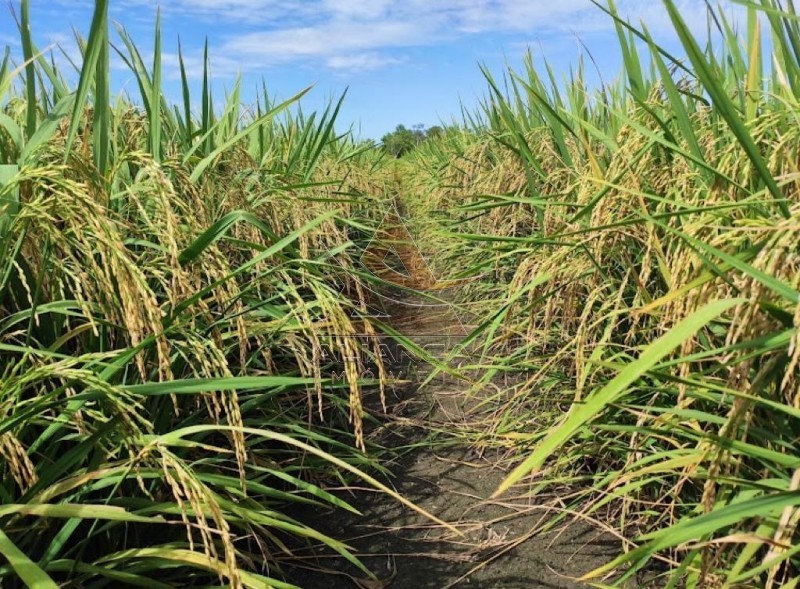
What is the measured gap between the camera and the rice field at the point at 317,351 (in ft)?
3.18

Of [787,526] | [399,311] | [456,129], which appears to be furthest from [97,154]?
[456,129]

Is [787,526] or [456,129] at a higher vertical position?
[456,129]

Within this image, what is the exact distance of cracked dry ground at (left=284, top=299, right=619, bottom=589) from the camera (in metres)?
1.57

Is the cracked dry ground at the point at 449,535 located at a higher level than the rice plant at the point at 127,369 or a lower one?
lower

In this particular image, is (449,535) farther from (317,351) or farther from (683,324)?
(683,324)

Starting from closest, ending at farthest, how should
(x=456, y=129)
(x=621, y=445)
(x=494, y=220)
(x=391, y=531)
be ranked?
(x=621, y=445) < (x=391, y=531) < (x=494, y=220) < (x=456, y=129)

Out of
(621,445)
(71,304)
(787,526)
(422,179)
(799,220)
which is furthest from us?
(422,179)

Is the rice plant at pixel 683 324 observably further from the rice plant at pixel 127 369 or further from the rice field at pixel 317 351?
the rice plant at pixel 127 369

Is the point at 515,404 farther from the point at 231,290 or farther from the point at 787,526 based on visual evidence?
the point at 787,526

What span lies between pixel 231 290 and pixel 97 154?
1.51 ft

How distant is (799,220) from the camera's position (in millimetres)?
810

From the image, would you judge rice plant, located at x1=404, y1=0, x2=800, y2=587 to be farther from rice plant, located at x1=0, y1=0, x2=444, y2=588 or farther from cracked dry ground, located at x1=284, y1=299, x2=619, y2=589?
rice plant, located at x1=0, y1=0, x2=444, y2=588

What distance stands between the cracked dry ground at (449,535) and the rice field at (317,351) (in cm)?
6

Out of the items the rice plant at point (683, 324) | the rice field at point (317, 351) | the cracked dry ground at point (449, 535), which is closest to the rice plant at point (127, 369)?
the rice field at point (317, 351)
